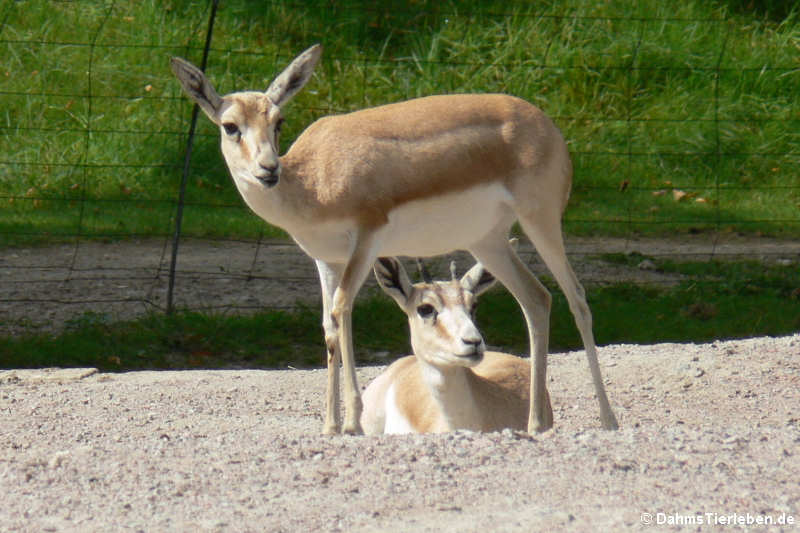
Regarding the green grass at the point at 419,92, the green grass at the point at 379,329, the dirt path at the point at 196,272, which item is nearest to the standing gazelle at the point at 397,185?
the green grass at the point at 379,329

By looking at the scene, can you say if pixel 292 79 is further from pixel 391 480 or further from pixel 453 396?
pixel 391 480

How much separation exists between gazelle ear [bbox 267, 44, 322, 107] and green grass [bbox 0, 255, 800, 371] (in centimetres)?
288

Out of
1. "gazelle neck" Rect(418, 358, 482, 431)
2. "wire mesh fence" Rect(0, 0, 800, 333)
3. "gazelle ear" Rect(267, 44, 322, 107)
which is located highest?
"gazelle ear" Rect(267, 44, 322, 107)

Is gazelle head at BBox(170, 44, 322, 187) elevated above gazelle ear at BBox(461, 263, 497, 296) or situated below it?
above

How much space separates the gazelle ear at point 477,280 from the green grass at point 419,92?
456cm

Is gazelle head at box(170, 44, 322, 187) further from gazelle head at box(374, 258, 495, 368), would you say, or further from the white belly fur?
gazelle head at box(374, 258, 495, 368)

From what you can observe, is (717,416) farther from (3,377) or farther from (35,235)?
(35,235)

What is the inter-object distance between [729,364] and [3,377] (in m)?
4.16

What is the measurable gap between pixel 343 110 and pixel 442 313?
21.7 ft

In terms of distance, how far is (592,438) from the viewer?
473 centimetres

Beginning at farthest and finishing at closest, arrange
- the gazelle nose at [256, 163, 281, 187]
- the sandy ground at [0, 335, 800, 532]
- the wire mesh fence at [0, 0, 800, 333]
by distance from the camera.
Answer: the wire mesh fence at [0, 0, 800, 333] → the gazelle nose at [256, 163, 281, 187] → the sandy ground at [0, 335, 800, 532]

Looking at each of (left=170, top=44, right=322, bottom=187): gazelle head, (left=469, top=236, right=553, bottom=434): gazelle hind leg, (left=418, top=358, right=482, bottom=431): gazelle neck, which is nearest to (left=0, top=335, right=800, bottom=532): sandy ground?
(left=418, top=358, right=482, bottom=431): gazelle neck

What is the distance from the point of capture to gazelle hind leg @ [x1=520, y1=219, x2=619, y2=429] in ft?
18.3

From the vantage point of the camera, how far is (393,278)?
5.79m
